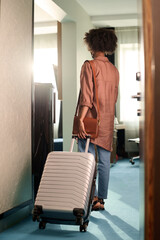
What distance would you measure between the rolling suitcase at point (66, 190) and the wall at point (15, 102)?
0.32 meters

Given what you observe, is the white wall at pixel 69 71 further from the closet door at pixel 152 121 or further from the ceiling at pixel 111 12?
the closet door at pixel 152 121

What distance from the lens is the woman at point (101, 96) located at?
2.81 metres

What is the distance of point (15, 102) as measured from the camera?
2.66m

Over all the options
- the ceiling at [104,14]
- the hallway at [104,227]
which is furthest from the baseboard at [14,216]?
the ceiling at [104,14]

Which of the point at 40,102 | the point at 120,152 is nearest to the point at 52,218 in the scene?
the point at 40,102

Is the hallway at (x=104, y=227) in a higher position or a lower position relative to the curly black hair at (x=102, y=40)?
lower

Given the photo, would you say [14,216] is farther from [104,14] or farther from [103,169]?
[104,14]

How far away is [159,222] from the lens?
98cm

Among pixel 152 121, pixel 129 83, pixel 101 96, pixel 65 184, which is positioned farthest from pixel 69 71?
pixel 152 121

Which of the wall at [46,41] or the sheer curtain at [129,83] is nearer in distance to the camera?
the sheer curtain at [129,83]

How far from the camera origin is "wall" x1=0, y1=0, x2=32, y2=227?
2.48 meters

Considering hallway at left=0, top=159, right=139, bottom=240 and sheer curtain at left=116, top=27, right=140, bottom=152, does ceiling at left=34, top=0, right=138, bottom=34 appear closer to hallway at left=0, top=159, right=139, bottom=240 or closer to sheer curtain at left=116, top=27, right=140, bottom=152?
sheer curtain at left=116, top=27, right=140, bottom=152

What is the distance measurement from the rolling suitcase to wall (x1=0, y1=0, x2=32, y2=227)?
0.32 meters

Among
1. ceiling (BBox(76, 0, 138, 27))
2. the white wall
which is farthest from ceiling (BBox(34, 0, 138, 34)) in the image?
the white wall
